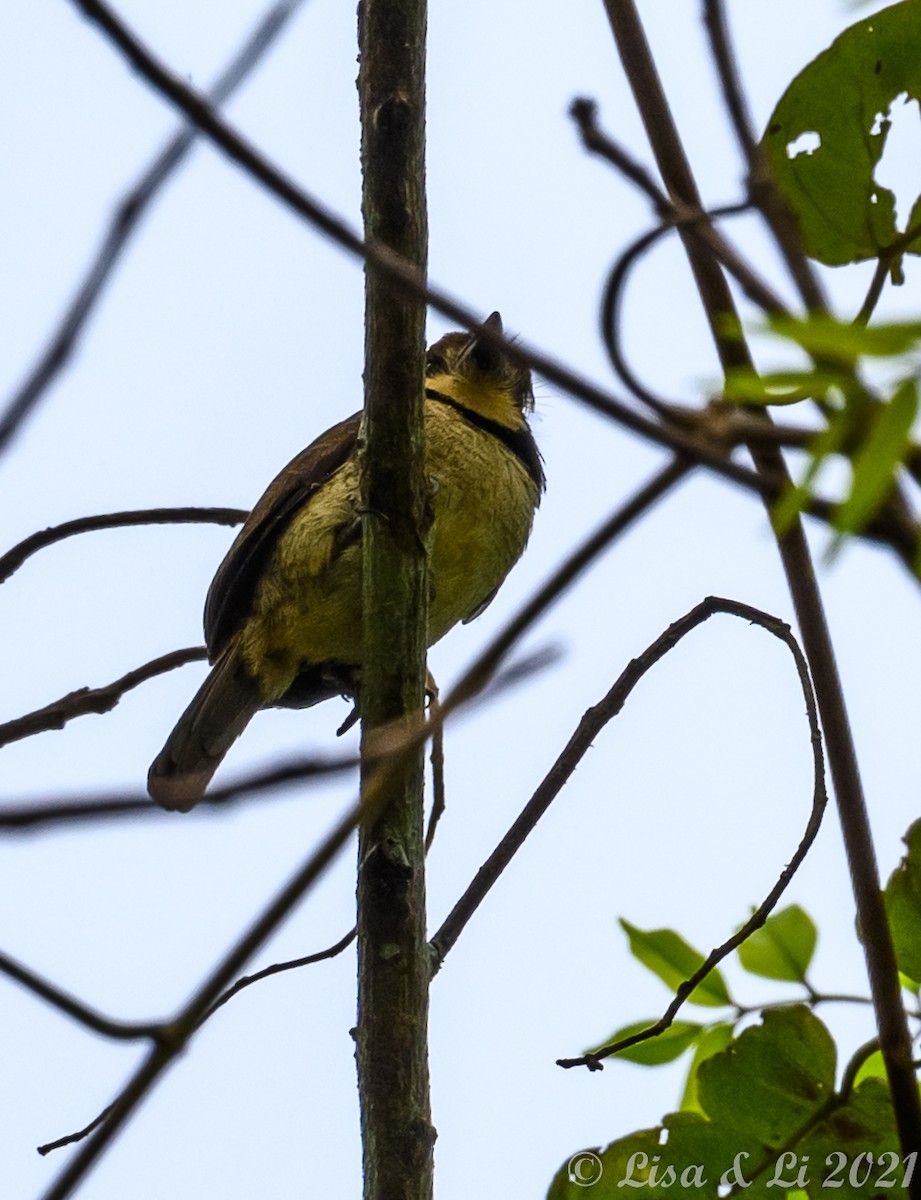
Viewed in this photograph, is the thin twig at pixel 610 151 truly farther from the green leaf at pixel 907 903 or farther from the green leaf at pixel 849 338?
the green leaf at pixel 907 903

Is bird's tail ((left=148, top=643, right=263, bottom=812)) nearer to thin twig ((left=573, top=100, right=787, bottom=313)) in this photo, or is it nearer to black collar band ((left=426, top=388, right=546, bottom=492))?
black collar band ((left=426, top=388, right=546, bottom=492))

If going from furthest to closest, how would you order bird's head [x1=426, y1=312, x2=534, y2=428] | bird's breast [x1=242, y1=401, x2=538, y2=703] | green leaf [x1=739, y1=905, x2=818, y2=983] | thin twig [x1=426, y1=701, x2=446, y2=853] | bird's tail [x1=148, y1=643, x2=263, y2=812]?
bird's head [x1=426, y1=312, x2=534, y2=428] < bird's tail [x1=148, y1=643, x2=263, y2=812] < bird's breast [x1=242, y1=401, x2=538, y2=703] < thin twig [x1=426, y1=701, x2=446, y2=853] < green leaf [x1=739, y1=905, x2=818, y2=983]

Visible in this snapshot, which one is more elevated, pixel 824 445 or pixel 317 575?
pixel 317 575

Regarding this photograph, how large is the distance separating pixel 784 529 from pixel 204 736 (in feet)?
10.8

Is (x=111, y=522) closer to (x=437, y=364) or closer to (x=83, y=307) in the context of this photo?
(x=83, y=307)

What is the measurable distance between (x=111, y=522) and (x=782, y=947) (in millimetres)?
1270

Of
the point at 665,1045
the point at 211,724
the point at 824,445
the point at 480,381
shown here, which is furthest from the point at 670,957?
the point at 480,381

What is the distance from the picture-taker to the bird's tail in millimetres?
4133

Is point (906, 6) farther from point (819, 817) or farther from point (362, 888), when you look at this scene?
point (362, 888)

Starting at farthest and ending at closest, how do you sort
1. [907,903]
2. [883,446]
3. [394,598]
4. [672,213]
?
[394,598] → [907,903] → [672,213] → [883,446]

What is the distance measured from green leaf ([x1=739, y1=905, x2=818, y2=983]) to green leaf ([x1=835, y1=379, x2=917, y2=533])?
133cm

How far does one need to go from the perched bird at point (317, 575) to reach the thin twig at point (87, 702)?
43.5 inches

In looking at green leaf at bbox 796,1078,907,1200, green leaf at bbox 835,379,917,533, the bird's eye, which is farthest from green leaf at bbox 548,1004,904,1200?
the bird's eye

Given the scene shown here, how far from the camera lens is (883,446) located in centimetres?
80
